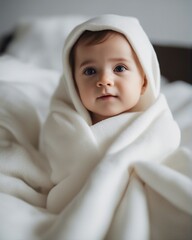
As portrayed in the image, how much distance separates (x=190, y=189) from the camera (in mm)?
518

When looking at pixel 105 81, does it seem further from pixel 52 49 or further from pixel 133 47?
pixel 52 49

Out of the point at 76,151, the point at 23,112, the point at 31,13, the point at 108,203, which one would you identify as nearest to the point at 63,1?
the point at 31,13

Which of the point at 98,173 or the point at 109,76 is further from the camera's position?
the point at 109,76

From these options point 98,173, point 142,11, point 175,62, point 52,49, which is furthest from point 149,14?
point 98,173

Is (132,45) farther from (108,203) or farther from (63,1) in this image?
(63,1)

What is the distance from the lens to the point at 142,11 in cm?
168

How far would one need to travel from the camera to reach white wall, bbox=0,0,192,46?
1.64 meters

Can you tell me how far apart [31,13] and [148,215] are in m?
1.43

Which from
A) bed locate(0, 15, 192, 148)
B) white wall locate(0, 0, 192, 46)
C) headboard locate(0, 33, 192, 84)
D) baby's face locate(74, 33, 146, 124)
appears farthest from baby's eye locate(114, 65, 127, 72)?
white wall locate(0, 0, 192, 46)

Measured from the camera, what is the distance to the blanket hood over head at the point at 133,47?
2.43 feet

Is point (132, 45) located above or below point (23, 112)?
above

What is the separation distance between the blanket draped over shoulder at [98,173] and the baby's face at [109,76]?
4 centimetres

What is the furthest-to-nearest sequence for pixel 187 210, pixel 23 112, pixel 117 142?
pixel 23 112 < pixel 117 142 < pixel 187 210

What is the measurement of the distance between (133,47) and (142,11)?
3.45ft
